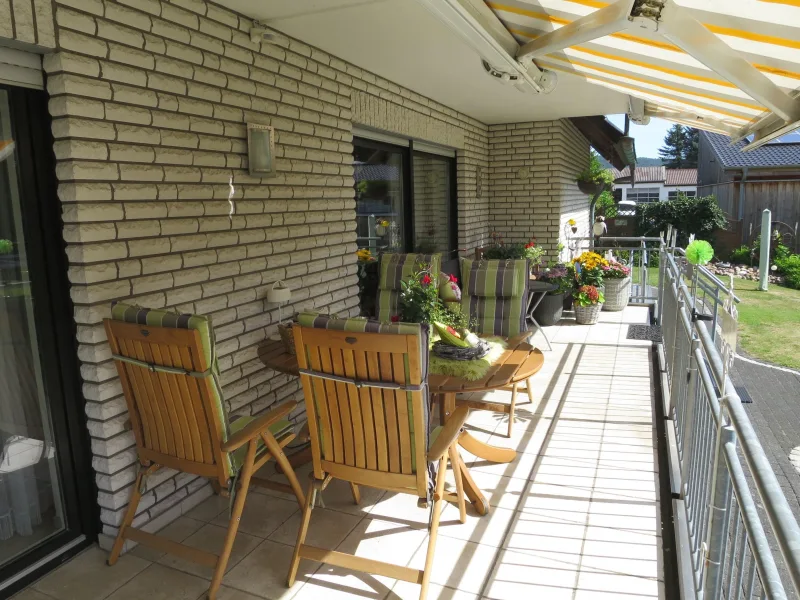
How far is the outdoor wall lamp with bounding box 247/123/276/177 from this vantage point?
3.83 metres

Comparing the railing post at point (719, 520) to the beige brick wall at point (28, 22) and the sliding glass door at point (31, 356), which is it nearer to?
the sliding glass door at point (31, 356)

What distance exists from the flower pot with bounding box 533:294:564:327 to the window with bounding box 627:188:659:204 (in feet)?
131

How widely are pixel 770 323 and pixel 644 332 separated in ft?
20.7

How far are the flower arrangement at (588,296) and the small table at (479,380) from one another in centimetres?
388

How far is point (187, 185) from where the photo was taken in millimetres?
3377

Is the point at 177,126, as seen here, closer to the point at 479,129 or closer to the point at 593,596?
the point at 593,596

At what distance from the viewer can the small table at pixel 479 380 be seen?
10.5 feet

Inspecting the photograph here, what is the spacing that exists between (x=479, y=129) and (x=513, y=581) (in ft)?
23.3

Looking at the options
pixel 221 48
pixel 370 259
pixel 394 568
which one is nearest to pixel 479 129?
pixel 370 259

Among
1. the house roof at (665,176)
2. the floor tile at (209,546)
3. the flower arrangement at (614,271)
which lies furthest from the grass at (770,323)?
the house roof at (665,176)

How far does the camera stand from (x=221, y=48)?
3.59 meters

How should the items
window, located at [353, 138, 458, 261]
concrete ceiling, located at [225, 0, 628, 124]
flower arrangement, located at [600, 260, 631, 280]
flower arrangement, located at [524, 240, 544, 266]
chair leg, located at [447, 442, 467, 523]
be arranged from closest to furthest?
chair leg, located at [447, 442, 467, 523], concrete ceiling, located at [225, 0, 628, 124], window, located at [353, 138, 458, 261], flower arrangement, located at [524, 240, 544, 266], flower arrangement, located at [600, 260, 631, 280]

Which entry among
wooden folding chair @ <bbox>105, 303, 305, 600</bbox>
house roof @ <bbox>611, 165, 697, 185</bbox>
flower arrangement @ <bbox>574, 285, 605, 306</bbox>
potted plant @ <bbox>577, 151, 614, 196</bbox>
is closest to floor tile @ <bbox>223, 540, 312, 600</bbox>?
wooden folding chair @ <bbox>105, 303, 305, 600</bbox>

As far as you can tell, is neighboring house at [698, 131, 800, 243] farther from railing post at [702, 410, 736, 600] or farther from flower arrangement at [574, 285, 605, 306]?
railing post at [702, 410, 736, 600]
